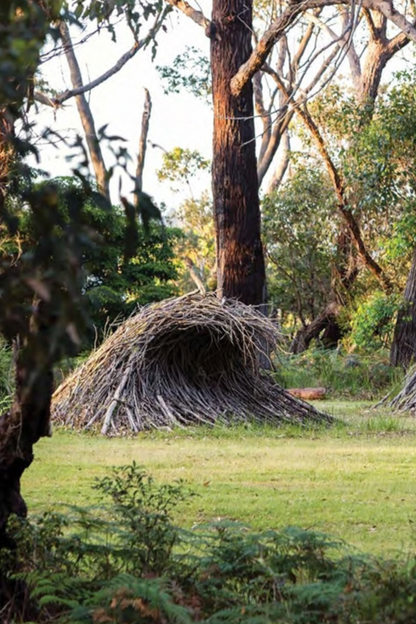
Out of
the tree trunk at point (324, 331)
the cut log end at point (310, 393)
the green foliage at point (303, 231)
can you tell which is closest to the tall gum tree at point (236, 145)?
the cut log end at point (310, 393)

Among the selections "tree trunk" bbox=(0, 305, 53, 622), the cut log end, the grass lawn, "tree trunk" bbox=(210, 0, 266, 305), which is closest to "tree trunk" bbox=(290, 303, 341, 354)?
the cut log end

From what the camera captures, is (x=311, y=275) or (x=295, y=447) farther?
(x=311, y=275)

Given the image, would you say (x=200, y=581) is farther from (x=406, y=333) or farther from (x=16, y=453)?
(x=406, y=333)

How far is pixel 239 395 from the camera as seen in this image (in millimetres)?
10828

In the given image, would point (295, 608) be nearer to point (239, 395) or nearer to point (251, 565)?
point (251, 565)

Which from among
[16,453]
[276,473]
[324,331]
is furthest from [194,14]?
[16,453]

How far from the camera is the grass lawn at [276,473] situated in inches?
226

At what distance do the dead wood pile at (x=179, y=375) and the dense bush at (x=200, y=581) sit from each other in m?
5.93

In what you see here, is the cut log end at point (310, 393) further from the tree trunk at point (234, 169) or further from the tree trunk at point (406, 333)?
the tree trunk at point (406, 333)

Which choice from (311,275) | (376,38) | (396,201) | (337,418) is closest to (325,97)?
(376,38)

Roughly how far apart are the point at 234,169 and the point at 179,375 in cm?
462

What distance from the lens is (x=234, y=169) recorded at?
14.5 meters

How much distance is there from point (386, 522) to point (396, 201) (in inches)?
534

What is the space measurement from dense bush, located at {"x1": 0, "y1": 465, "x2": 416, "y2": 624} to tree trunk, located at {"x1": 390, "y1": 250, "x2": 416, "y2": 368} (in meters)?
13.2
